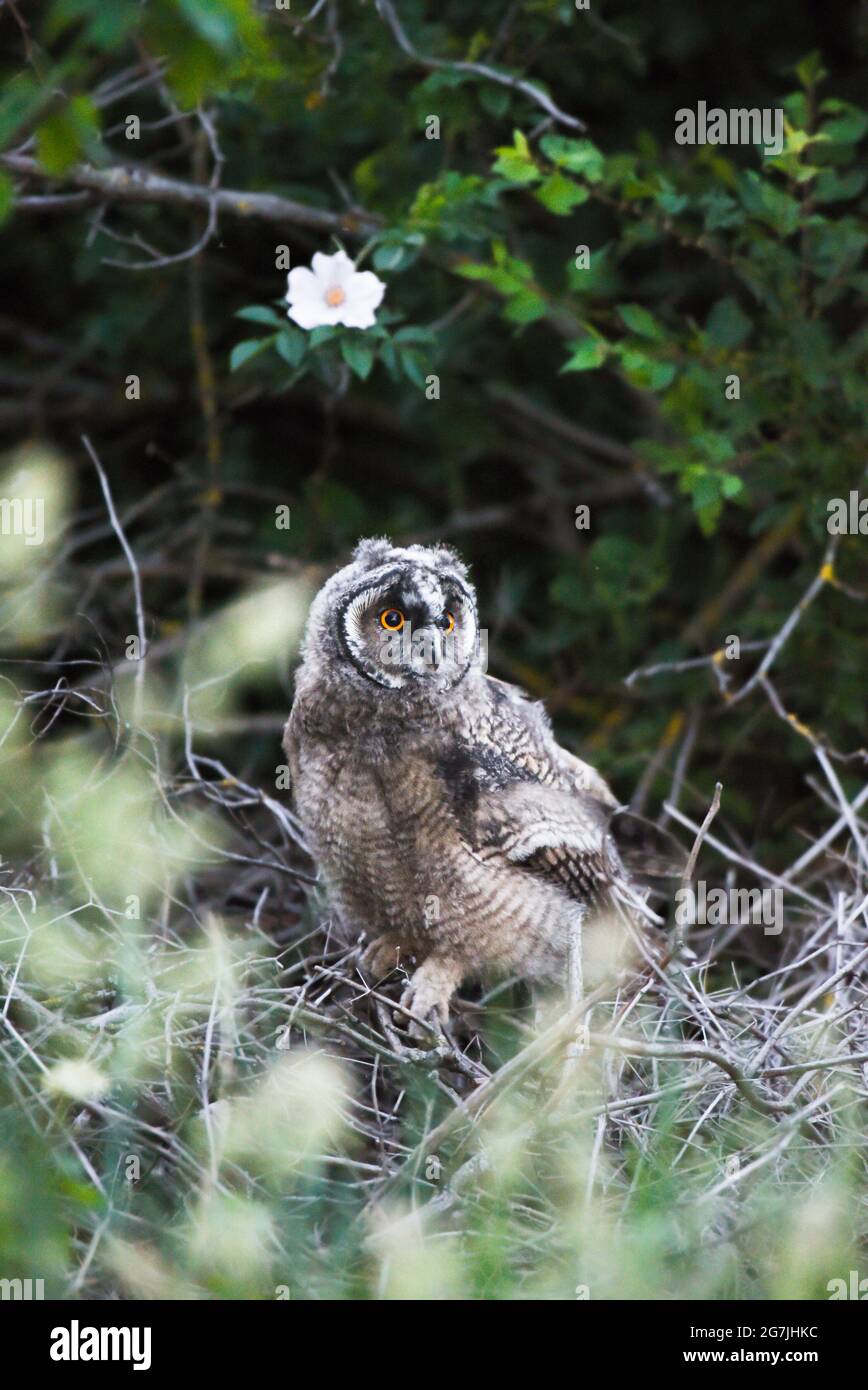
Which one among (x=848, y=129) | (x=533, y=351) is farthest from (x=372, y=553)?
(x=533, y=351)

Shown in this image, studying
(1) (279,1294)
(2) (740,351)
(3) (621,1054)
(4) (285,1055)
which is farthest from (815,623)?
(1) (279,1294)

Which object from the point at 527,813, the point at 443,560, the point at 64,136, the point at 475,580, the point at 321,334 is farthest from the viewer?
the point at 475,580

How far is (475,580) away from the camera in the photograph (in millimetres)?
4891

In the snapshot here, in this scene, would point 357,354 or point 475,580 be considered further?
point 475,580

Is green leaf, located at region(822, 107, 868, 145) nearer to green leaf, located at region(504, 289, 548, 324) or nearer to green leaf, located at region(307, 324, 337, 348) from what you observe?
green leaf, located at region(504, 289, 548, 324)

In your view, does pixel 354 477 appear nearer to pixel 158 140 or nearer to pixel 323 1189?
pixel 158 140

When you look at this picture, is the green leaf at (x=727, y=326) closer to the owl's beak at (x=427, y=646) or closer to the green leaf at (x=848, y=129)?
the green leaf at (x=848, y=129)

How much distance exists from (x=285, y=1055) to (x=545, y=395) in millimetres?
2636

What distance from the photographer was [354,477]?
16.0 feet

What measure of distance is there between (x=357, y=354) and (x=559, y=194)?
60cm

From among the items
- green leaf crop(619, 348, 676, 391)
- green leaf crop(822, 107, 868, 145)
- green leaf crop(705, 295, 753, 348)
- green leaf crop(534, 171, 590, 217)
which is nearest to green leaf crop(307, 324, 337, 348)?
green leaf crop(534, 171, 590, 217)

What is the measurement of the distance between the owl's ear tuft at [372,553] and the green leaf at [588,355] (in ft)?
2.18

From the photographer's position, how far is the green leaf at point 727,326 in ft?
11.5

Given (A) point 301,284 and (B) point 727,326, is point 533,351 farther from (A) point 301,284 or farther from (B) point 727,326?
(A) point 301,284
